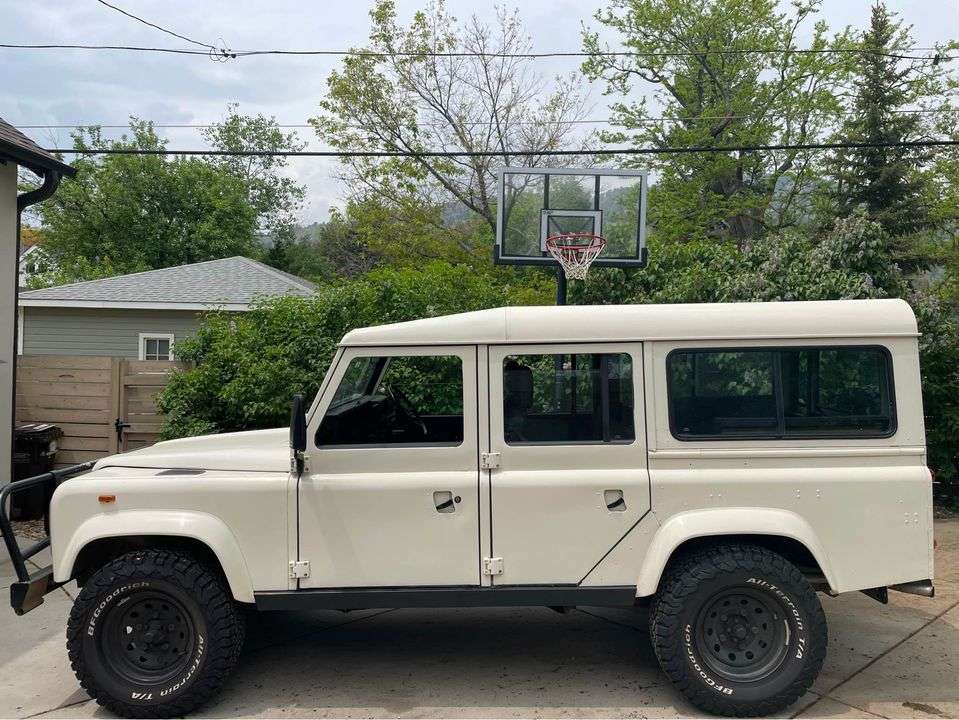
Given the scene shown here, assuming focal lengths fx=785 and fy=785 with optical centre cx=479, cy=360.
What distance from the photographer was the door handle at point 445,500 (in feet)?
13.6

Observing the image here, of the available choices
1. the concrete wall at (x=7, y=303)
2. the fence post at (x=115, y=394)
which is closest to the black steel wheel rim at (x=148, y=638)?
the concrete wall at (x=7, y=303)

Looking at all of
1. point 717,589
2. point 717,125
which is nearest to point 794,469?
point 717,589

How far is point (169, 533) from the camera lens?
4.07 m

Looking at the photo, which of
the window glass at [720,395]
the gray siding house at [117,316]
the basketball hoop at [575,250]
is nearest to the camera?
the window glass at [720,395]

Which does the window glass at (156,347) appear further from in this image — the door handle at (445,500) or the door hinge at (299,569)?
the door handle at (445,500)

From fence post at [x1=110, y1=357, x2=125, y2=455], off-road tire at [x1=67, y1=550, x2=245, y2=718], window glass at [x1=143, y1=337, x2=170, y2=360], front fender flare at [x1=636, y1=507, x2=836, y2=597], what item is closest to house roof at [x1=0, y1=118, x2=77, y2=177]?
fence post at [x1=110, y1=357, x2=125, y2=455]

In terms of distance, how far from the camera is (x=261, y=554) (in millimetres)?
4141

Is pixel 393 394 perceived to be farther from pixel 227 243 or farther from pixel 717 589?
pixel 227 243

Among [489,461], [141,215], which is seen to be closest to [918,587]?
[489,461]

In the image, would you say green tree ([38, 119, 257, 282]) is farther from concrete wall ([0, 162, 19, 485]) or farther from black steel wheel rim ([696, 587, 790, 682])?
black steel wheel rim ([696, 587, 790, 682])

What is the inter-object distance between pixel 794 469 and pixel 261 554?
9.35 feet

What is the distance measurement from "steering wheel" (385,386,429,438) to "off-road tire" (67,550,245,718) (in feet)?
4.46

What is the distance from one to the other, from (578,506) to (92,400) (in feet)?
26.7

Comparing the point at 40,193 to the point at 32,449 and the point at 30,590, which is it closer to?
the point at 32,449
